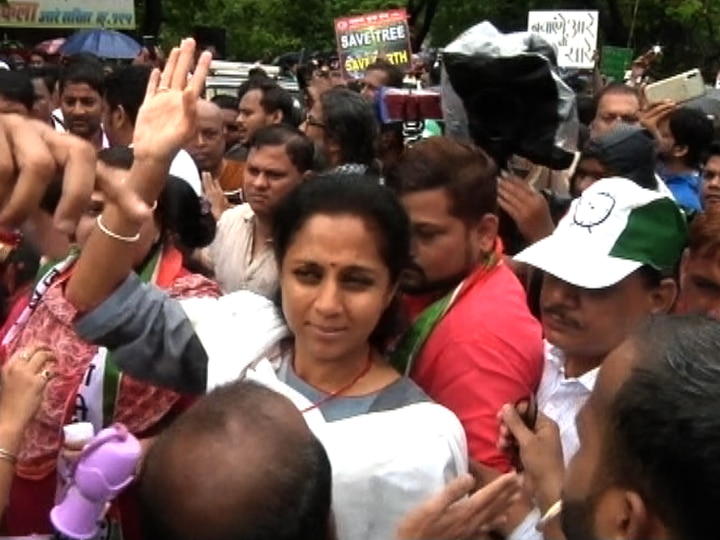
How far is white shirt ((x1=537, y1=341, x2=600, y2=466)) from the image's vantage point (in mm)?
2478

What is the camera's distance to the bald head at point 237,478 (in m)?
1.53

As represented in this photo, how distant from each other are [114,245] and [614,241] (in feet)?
3.23

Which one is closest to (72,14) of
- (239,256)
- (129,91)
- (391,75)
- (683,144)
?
(391,75)

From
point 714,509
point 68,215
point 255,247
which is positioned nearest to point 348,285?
point 68,215

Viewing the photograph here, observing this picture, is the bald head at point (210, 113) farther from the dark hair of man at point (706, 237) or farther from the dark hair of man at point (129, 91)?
Result: the dark hair of man at point (706, 237)

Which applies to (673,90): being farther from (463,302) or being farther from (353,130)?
(463,302)

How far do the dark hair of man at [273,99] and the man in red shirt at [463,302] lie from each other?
4339 millimetres

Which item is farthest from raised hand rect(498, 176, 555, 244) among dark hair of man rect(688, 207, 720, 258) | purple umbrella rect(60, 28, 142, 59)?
purple umbrella rect(60, 28, 142, 59)

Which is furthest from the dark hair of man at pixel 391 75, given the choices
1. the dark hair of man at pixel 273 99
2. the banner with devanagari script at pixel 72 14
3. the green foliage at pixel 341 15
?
the banner with devanagari script at pixel 72 14

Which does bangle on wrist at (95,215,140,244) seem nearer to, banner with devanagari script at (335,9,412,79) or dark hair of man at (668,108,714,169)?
dark hair of man at (668,108,714,169)

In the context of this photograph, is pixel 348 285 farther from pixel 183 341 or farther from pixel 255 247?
pixel 255 247

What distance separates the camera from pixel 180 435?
1634 mm

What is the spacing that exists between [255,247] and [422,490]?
238 cm

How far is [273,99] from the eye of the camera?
281 inches
